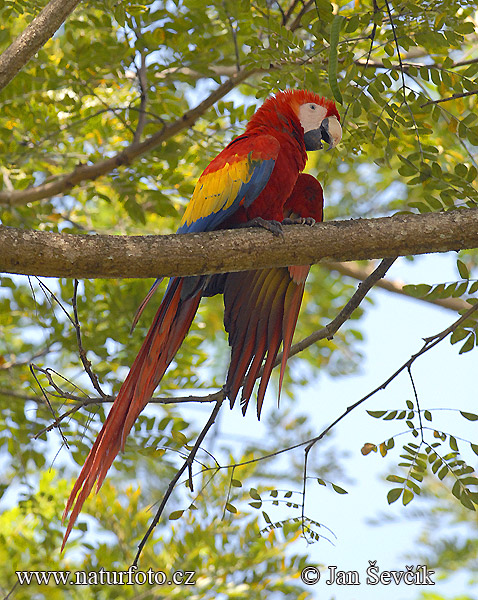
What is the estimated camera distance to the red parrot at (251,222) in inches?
81.0

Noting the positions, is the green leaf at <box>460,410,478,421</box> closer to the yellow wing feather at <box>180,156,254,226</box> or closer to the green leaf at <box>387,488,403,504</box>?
the green leaf at <box>387,488,403,504</box>

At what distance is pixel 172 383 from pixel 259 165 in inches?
49.0

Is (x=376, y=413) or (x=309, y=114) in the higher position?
(x=309, y=114)

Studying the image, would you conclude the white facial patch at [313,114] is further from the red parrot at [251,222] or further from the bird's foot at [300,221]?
the bird's foot at [300,221]

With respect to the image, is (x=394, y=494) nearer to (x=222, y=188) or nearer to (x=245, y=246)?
(x=245, y=246)

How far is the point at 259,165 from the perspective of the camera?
85.7 inches

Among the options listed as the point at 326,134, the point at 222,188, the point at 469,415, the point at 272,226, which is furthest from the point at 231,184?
the point at 469,415

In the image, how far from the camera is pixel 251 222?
2094 mm

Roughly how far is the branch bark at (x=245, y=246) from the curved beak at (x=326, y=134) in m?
0.76

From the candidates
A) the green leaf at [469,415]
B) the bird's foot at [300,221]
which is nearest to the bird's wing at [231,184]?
the bird's foot at [300,221]

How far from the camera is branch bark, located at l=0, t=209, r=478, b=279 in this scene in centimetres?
159

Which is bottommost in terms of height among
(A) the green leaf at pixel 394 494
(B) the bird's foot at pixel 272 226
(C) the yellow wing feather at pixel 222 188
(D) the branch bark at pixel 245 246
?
(A) the green leaf at pixel 394 494

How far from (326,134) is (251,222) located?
58 centimetres

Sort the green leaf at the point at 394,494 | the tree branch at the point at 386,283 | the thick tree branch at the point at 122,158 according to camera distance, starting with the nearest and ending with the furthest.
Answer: the green leaf at the point at 394,494 < the thick tree branch at the point at 122,158 < the tree branch at the point at 386,283
